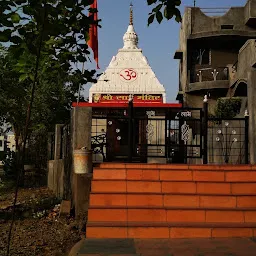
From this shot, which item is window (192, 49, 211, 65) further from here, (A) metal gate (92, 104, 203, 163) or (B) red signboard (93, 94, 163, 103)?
(A) metal gate (92, 104, 203, 163)

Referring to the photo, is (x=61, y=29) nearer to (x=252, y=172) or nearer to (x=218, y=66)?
(x=252, y=172)

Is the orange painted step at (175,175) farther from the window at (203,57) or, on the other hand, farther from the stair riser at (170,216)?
the window at (203,57)

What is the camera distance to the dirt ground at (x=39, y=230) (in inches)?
223

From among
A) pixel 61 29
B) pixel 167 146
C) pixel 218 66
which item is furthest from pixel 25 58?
pixel 218 66

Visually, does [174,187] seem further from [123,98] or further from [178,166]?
[123,98]

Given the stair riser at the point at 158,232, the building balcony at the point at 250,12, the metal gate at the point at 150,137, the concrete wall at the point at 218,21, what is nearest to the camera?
the stair riser at the point at 158,232

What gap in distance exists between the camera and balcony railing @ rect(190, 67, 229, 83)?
22.6m

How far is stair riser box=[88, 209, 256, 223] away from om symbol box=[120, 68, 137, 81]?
14379 mm

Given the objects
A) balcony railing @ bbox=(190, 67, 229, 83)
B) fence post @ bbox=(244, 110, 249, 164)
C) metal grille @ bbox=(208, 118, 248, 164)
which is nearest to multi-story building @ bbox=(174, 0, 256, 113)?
balcony railing @ bbox=(190, 67, 229, 83)

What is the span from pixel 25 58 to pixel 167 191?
4.80m

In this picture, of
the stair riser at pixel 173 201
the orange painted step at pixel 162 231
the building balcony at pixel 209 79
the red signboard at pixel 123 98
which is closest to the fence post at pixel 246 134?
the stair riser at pixel 173 201

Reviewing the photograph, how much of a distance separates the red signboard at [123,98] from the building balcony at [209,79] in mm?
3512

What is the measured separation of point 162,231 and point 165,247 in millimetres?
697

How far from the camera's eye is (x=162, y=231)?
6.47 meters
